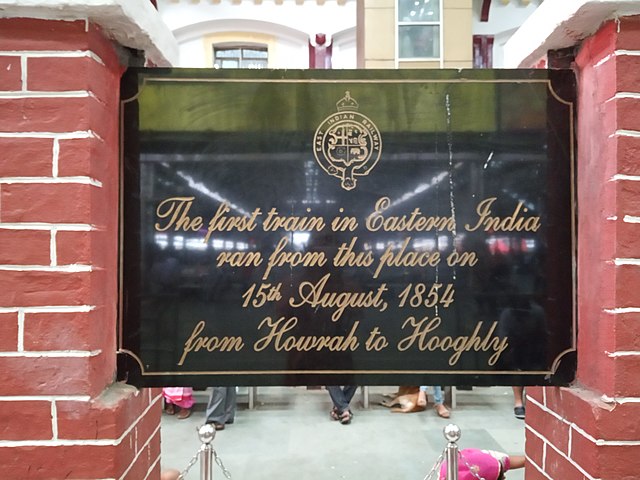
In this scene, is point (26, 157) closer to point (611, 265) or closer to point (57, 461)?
point (57, 461)

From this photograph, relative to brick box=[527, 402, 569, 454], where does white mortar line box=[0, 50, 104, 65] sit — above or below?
above

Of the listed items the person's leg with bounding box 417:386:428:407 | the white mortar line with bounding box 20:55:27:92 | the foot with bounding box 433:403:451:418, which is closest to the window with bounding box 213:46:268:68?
the person's leg with bounding box 417:386:428:407

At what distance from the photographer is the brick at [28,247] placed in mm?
1137

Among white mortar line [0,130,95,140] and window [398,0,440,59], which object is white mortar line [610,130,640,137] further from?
window [398,0,440,59]

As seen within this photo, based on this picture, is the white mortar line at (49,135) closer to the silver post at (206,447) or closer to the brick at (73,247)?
the brick at (73,247)

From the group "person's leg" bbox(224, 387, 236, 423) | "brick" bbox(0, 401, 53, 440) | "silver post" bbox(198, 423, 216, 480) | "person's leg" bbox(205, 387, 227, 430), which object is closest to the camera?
"brick" bbox(0, 401, 53, 440)

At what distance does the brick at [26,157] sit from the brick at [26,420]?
1.64 ft

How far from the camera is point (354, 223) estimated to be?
51.6 inches

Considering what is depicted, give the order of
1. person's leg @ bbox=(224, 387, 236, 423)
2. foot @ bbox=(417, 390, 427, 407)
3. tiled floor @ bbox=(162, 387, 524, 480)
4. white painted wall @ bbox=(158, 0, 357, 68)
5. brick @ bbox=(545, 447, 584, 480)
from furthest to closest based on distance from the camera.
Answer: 1. white painted wall @ bbox=(158, 0, 357, 68)
2. foot @ bbox=(417, 390, 427, 407)
3. person's leg @ bbox=(224, 387, 236, 423)
4. tiled floor @ bbox=(162, 387, 524, 480)
5. brick @ bbox=(545, 447, 584, 480)

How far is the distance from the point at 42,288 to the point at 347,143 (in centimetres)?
77

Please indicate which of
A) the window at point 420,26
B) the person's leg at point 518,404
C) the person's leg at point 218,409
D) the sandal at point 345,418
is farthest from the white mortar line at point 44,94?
the window at point 420,26

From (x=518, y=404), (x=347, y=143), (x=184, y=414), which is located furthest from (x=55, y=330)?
(x=518, y=404)

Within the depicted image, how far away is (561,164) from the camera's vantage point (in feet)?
4.27

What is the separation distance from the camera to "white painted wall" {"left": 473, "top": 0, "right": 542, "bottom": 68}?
25.5 ft
